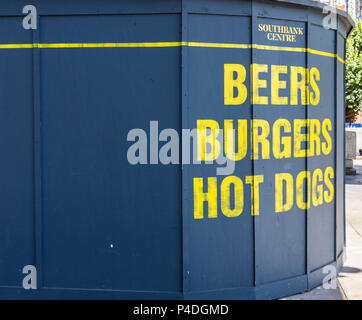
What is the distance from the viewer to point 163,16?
682cm

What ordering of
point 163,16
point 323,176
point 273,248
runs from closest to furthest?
1. point 163,16
2. point 273,248
3. point 323,176

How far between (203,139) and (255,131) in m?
0.70

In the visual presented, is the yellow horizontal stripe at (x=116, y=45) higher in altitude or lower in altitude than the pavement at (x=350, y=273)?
higher

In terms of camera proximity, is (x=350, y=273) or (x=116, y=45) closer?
(x=116, y=45)

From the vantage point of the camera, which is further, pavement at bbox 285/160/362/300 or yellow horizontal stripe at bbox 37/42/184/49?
pavement at bbox 285/160/362/300

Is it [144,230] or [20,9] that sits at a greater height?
[20,9]

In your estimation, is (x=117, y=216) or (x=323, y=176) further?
(x=323, y=176)

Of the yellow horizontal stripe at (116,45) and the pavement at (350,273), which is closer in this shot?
the yellow horizontal stripe at (116,45)

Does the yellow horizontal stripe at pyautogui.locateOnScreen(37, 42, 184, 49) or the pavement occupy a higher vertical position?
the yellow horizontal stripe at pyautogui.locateOnScreen(37, 42, 184, 49)

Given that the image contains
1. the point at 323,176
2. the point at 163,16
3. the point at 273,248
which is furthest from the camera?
the point at 323,176

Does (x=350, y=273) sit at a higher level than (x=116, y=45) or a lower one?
lower
